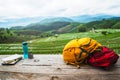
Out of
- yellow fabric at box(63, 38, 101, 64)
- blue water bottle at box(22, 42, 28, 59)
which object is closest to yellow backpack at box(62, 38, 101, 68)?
yellow fabric at box(63, 38, 101, 64)

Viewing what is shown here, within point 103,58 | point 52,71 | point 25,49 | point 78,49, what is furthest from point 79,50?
point 25,49

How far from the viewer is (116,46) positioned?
311 inches

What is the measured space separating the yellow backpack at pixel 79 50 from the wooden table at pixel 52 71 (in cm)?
9

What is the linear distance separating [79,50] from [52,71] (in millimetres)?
457

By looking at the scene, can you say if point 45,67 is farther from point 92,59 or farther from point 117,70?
point 117,70

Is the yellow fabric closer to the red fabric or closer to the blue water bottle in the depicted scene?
the red fabric

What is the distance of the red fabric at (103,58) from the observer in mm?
2602

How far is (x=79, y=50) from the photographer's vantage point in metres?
2.71

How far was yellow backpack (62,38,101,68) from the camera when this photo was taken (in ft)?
8.90

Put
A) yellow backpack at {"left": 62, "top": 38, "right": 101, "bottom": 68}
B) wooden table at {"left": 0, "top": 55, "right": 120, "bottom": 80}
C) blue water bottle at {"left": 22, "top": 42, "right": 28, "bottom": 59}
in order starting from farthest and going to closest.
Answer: blue water bottle at {"left": 22, "top": 42, "right": 28, "bottom": 59}
yellow backpack at {"left": 62, "top": 38, "right": 101, "bottom": 68}
wooden table at {"left": 0, "top": 55, "right": 120, "bottom": 80}

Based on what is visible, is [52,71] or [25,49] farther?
[25,49]

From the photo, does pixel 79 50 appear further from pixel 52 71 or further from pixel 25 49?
pixel 25 49

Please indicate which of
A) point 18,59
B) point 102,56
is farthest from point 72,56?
point 18,59

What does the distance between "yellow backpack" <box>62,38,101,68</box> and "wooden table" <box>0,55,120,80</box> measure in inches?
3.7
